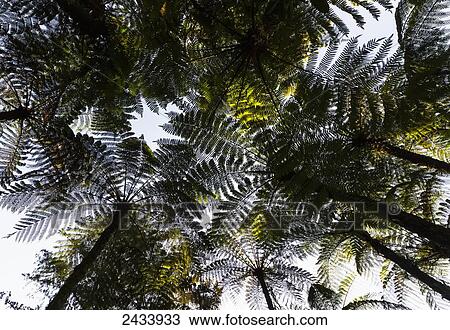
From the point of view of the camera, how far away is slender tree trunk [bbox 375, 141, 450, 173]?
3.31 meters

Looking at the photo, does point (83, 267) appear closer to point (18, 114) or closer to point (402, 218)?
point (18, 114)

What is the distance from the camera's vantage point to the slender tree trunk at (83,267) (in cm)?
277

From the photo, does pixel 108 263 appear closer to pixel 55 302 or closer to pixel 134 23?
pixel 55 302

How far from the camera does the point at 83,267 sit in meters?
3.03

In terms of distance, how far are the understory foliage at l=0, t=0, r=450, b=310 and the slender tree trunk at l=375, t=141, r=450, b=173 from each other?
1 centimetres

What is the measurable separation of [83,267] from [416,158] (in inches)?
111

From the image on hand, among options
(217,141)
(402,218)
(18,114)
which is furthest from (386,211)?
(18,114)

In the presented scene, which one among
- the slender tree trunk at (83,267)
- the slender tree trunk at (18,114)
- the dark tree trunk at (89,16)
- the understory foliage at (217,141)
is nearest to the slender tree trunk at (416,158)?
the understory foliage at (217,141)

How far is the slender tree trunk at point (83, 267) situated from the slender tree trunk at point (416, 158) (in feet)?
8.01

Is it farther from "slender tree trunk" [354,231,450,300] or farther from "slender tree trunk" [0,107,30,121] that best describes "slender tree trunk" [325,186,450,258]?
"slender tree trunk" [0,107,30,121]

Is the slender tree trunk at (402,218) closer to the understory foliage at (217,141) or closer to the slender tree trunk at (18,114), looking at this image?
Answer: the understory foliage at (217,141)

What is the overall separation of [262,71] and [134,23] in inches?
49.4

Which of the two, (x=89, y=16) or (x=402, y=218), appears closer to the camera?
(x=402, y=218)

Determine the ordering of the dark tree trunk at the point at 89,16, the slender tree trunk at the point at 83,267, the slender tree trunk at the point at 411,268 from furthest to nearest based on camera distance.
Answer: the dark tree trunk at the point at 89,16
the slender tree trunk at the point at 411,268
the slender tree trunk at the point at 83,267
